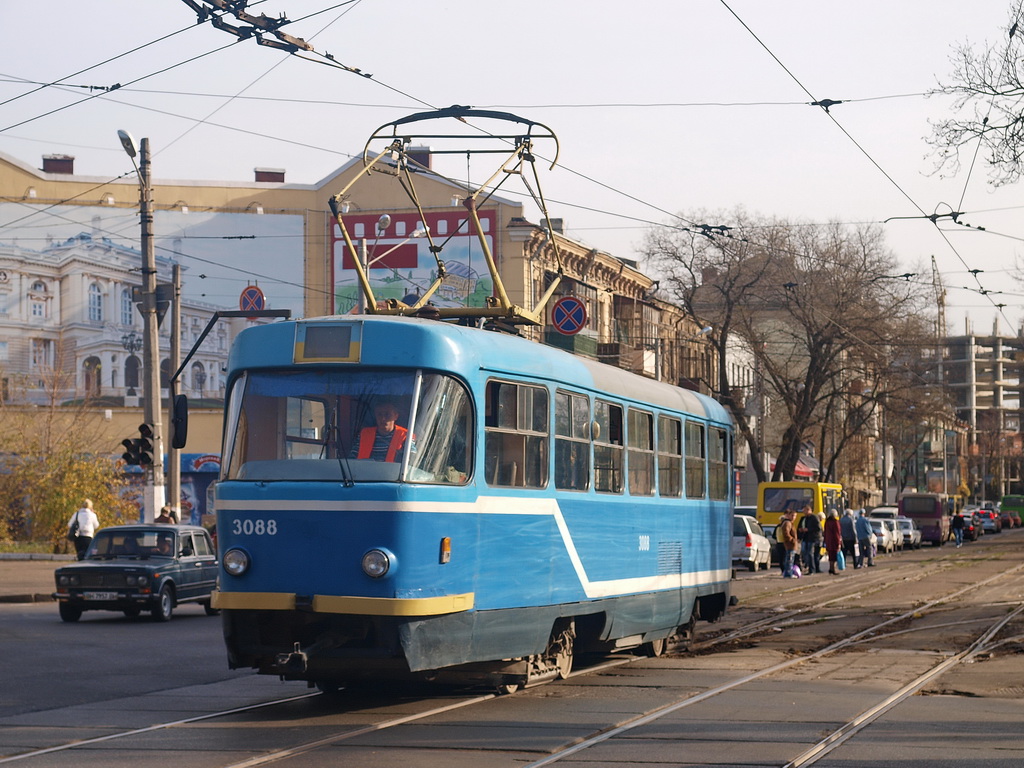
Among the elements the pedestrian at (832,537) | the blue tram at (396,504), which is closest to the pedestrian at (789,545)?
the pedestrian at (832,537)

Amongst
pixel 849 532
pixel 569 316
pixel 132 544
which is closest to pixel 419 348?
pixel 132 544

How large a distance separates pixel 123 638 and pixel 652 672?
7.44 metres

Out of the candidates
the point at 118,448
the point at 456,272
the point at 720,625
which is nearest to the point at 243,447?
the point at 720,625

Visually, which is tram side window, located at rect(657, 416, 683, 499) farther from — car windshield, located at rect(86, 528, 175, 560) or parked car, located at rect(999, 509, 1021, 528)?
parked car, located at rect(999, 509, 1021, 528)

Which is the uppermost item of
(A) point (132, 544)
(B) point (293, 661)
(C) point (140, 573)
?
(A) point (132, 544)

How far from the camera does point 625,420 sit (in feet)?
44.6

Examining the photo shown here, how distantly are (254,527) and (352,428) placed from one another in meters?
0.97

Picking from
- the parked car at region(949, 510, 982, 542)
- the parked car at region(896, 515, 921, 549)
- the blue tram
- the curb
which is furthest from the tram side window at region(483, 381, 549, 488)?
the parked car at region(949, 510, 982, 542)

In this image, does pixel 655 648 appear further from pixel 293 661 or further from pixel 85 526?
pixel 85 526

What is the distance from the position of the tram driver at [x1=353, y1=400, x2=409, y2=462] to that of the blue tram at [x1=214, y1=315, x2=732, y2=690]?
0.03 feet

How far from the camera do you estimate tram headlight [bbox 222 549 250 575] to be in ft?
33.8

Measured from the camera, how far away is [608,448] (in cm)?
1311

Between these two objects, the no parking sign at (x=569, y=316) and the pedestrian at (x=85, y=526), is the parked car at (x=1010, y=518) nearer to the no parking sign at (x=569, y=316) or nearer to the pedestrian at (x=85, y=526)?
the no parking sign at (x=569, y=316)

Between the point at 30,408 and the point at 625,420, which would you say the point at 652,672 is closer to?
the point at 625,420
